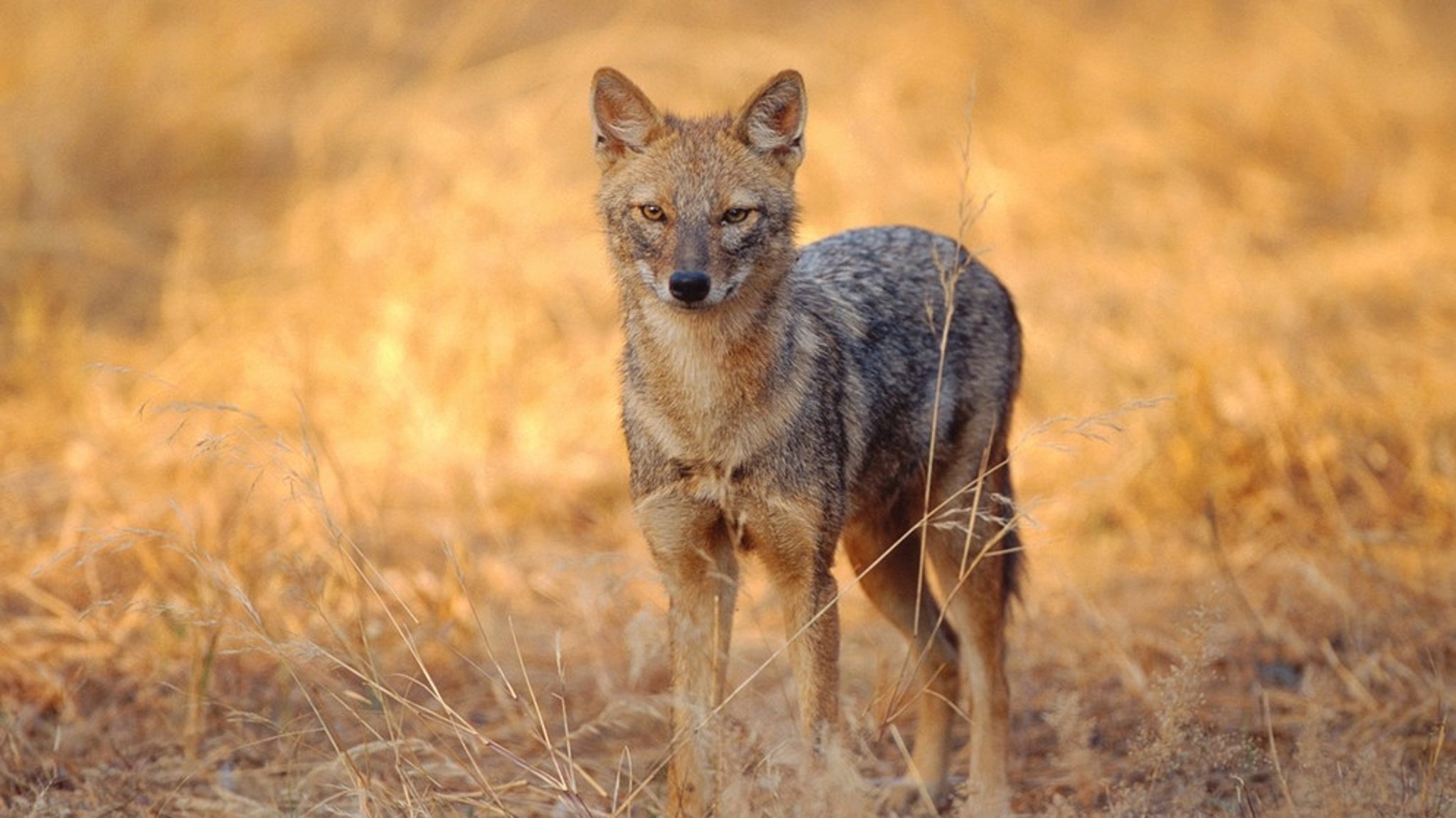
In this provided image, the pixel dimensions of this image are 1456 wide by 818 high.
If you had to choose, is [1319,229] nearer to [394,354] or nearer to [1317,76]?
[1317,76]

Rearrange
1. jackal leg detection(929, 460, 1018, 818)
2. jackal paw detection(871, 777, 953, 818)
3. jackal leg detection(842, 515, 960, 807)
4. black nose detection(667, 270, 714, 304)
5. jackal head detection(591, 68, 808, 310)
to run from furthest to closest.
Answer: jackal leg detection(842, 515, 960, 807) → jackal leg detection(929, 460, 1018, 818) → jackal paw detection(871, 777, 953, 818) → jackal head detection(591, 68, 808, 310) → black nose detection(667, 270, 714, 304)

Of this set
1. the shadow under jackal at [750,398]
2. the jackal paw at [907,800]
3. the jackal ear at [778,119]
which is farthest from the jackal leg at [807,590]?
the jackal ear at [778,119]

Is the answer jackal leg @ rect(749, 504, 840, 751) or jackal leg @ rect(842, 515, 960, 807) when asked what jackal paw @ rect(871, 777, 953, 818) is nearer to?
jackal leg @ rect(842, 515, 960, 807)

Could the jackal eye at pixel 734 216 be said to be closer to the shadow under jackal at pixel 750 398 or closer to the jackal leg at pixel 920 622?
the shadow under jackal at pixel 750 398

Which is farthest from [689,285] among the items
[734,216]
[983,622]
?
[983,622]

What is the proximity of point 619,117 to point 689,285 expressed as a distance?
0.87 m

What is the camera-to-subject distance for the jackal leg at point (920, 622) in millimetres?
5379

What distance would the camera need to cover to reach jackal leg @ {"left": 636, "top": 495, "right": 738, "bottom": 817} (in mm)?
4250

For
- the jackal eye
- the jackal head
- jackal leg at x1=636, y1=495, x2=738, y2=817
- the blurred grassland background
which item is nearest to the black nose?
the jackal head

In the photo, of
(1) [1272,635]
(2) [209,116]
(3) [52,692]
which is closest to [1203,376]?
(1) [1272,635]

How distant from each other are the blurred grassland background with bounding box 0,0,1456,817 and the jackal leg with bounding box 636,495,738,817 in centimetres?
17

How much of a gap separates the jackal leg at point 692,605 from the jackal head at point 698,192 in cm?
64

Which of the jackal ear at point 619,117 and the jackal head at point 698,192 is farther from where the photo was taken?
the jackal ear at point 619,117

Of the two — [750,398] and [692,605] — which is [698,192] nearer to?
[750,398]
